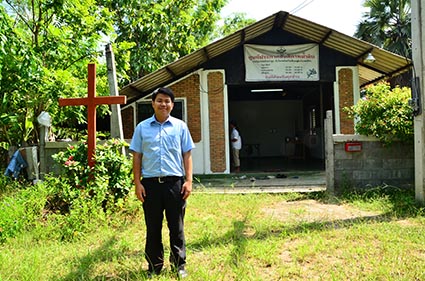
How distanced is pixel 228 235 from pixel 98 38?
658 centimetres

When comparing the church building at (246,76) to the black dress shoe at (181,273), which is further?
the church building at (246,76)

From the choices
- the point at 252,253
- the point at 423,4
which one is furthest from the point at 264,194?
the point at 423,4

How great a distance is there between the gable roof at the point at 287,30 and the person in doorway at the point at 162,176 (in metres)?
6.36

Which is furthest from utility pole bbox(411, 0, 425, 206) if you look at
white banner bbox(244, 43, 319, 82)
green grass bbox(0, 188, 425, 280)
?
white banner bbox(244, 43, 319, 82)

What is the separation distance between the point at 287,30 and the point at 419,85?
216 inches

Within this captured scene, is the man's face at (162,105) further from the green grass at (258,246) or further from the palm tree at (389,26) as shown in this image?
the palm tree at (389,26)

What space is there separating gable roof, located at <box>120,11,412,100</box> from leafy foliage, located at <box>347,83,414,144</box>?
121 inches

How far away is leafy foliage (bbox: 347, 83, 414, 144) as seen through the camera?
653 centimetres

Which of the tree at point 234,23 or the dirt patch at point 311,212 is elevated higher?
the tree at point 234,23

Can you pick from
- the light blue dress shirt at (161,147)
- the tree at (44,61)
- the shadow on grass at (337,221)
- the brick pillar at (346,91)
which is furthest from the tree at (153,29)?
the light blue dress shirt at (161,147)

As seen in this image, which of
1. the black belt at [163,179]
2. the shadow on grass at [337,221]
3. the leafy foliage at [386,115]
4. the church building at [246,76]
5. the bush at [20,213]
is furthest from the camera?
the church building at [246,76]

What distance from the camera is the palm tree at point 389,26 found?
16312 mm

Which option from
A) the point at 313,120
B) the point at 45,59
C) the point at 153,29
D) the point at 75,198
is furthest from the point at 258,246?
the point at 313,120

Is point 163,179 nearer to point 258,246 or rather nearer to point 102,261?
point 102,261
